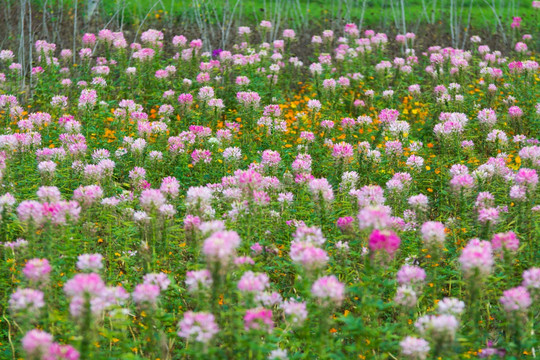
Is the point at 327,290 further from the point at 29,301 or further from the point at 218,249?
the point at 29,301

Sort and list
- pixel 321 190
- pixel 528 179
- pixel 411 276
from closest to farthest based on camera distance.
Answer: pixel 411 276, pixel 528 179, pixel 321 190

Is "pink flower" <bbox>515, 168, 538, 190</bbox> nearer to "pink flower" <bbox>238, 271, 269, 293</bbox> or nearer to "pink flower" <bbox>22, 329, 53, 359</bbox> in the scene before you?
"pink flower" <bbox>238, 271, 269, 293</bbox>

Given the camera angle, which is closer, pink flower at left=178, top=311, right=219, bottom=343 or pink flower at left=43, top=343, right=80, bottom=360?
pink flower at left=43, top=343, right=80, bottom=360

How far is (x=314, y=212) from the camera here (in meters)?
4.52

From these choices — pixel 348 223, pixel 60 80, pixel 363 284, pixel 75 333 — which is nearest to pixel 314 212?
pixel 348 223

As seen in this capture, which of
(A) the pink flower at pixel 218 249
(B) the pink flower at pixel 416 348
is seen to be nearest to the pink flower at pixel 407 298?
(B) the pink flower at pixel 416 348

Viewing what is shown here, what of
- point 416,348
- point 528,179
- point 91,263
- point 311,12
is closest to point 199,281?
point 91,263

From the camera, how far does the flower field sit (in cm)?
282

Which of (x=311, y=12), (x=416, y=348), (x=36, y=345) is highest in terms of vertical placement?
(x=311, y=12)

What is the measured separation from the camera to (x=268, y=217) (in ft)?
14.1

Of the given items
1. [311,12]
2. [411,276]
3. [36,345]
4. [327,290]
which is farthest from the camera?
[311,12]

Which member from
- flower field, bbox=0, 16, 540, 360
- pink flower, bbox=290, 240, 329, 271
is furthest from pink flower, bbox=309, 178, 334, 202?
pink flower, bbox=290, 240, 329, 271

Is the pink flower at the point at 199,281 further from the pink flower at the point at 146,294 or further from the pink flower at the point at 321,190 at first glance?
the pink flower at the point at 321,190

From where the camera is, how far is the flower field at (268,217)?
2.82 m
